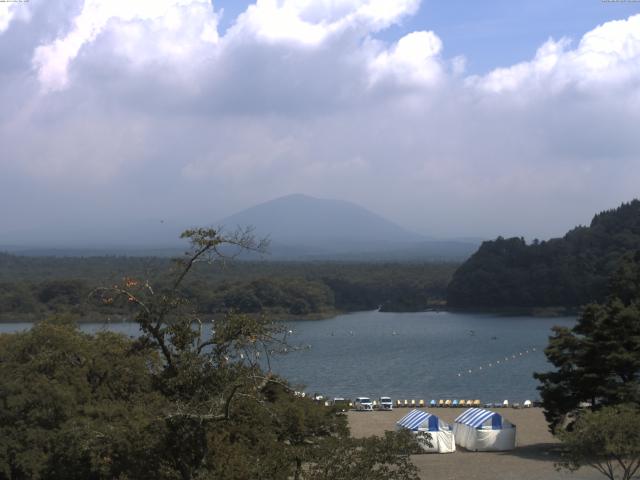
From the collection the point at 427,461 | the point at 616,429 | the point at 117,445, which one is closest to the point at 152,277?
the point at 117,445

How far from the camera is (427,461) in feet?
54.4

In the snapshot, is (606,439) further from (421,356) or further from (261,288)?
(261,288)

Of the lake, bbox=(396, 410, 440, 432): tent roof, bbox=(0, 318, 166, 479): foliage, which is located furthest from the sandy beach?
bbox=(0, 318, 166, 479): foliage

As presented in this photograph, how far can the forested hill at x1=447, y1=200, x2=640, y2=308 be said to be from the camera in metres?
64.8

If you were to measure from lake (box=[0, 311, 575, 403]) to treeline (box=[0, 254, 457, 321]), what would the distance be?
8.14ft

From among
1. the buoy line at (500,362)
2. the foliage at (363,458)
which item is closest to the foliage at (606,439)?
the foliage at (363,458)

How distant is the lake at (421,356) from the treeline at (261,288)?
248cm

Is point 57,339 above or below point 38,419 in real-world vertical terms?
above

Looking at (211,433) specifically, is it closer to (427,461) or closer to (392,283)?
(427,461)

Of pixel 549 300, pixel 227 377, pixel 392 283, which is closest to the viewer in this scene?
pixel 227 377

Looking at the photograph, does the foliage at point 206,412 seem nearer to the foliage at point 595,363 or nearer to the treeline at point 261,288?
the foliage at point 595,363

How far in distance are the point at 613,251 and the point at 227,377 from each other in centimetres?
6471

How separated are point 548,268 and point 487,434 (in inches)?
2027

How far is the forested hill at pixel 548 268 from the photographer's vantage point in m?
64.8
